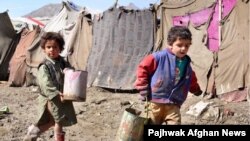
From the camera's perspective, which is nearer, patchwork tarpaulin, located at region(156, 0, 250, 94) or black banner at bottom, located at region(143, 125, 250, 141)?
black banner at bottom, located at region(143, 125, 250, 141)

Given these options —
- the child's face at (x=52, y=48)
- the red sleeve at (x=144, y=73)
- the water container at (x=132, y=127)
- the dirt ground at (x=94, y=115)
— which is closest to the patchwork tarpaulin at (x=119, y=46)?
the dirt ground at (x=94, y=115)

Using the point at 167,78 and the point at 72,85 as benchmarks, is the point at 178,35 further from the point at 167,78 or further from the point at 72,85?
the point at 72,85

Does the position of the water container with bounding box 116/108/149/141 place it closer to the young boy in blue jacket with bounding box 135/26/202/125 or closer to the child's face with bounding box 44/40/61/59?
the young boy in blue jacket with bounding box 135/26/202/125

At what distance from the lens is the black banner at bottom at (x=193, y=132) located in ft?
12.6

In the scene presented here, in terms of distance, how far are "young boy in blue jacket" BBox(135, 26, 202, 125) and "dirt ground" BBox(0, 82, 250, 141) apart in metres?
1.94

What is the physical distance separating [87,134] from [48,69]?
6.66ft

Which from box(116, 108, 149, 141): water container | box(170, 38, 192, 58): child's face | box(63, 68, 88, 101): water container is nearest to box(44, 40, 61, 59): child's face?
box(63, 68, 88, 101): water container

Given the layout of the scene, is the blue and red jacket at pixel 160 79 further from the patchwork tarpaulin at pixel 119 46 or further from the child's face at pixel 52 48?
the patchwork tarpaulin at pixel 119 46

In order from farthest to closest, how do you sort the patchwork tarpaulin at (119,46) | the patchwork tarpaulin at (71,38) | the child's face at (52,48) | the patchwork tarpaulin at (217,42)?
the patchwork tarpaulin at (71,38) → the patchwork tarpaulin at (119,46) → the patchwork tarpaulin at (217,42) → the child's face at (52,48)

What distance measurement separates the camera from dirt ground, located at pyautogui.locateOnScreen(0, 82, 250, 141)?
6301 mm

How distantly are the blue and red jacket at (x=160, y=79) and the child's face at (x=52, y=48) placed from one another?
91cm

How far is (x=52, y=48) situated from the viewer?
4621mm

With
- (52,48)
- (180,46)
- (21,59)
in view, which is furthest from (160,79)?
(21,59)

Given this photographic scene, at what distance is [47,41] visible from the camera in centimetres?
464
